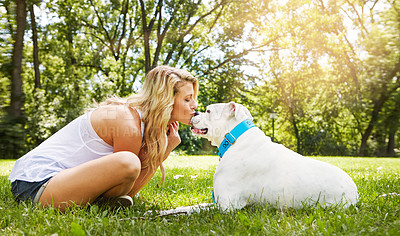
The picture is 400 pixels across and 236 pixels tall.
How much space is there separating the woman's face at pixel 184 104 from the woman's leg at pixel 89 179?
103cm

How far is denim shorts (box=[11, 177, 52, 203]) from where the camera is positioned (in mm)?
2883

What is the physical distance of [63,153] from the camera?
3.10m

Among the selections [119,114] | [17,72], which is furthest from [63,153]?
[17,72]

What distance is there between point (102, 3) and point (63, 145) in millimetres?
24260

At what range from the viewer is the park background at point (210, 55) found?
19.9 metres

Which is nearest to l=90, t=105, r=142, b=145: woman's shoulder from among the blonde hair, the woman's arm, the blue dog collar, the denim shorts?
the blonde hair

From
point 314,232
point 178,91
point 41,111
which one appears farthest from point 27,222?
point 41,111

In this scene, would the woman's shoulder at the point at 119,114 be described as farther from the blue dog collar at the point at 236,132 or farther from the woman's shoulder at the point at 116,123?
the blue dog collar at the point at 236,132

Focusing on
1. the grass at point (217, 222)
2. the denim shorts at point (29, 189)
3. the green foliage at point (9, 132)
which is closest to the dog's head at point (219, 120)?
the grass at point (217, 222)

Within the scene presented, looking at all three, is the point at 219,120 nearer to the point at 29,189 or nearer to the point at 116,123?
the point at 116,123

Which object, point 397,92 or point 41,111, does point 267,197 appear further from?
point 41,111

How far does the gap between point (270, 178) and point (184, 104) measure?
55.7 inches

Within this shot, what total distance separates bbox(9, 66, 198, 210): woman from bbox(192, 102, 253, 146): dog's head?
0.21m

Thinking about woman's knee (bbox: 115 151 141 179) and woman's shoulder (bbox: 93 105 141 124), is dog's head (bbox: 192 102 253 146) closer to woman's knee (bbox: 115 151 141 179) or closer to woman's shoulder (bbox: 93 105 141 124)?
woman's shoulder (bbox: 93 105 141 124)
